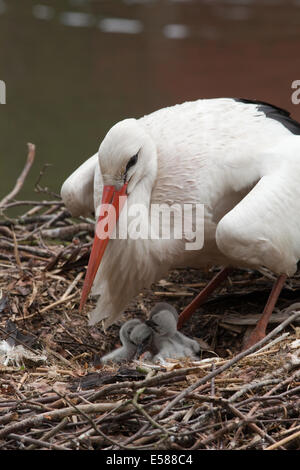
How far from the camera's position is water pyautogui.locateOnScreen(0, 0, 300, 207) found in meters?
10.3

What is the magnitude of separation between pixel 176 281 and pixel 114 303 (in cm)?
78

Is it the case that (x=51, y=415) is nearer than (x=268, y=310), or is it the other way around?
(x=51, y=415)

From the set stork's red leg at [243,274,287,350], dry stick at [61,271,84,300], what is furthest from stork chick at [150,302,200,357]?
dry stick at [61,271,84,300]

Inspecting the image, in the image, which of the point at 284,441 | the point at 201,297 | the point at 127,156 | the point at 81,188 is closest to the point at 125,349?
the point at 201,297

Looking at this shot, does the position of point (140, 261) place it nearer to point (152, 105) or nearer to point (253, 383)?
point (253, 383)

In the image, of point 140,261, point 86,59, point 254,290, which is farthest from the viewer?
point 86,59

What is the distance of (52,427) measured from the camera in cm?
338

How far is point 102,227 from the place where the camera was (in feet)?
13.9

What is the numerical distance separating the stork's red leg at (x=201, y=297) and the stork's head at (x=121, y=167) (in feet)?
2.64

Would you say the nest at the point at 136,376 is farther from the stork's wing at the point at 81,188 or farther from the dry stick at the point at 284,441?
the stork's wing at the point at 81,188

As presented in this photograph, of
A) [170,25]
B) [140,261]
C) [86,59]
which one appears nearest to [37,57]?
[86,59]

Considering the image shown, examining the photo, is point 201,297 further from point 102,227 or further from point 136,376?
point 136,376

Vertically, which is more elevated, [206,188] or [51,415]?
[206,188]

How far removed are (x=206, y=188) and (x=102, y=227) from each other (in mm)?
502
